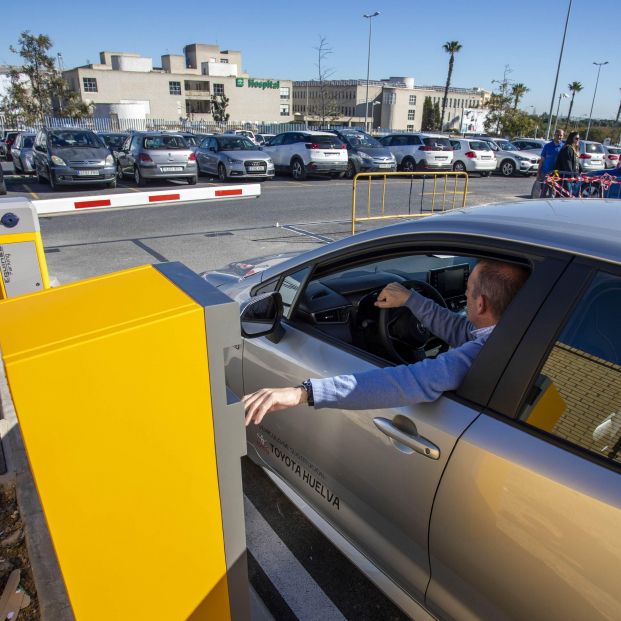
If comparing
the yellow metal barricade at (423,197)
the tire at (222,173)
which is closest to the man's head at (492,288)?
the yellow metal barricade at (423,197)

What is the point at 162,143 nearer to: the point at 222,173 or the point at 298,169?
the point at 222,173

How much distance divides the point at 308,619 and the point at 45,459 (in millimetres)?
1547

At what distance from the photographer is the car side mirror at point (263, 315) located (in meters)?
2.30

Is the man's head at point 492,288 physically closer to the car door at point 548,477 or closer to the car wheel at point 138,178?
the car door at point 548,477

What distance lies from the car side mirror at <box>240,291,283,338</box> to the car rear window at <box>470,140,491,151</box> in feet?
67.6

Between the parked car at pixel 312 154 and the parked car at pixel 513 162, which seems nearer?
the parked car at pixel 312 154

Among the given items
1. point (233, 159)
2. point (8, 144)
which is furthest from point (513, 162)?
point (8, 144)

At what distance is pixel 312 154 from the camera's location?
1745 cm

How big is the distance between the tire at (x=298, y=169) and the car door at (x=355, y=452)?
16065mm

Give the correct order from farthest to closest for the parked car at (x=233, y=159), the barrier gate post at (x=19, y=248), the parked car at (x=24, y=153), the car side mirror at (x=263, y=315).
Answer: the parked car at (x=24, y=153) < the parked car at (x=233, y=159) < the barrier gate post at (x=19, y=248) < the car side mirror at (x=263, y=315)

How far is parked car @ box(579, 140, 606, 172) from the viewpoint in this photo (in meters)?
21.6

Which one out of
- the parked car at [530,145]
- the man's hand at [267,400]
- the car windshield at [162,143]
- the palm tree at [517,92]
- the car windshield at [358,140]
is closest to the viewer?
the man's hand at [267,400]

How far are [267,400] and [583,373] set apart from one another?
0.94m

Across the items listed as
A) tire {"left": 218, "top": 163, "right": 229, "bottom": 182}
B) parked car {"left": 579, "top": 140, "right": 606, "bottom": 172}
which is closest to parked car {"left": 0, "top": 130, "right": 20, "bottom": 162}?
tire {"left": 218, "top": 163, "right": 229, "bottom": 182}
